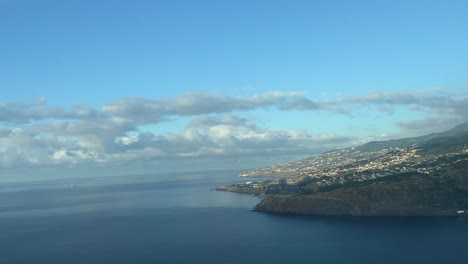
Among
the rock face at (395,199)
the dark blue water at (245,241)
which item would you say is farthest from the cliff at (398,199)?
the dark blue water at (245,241)

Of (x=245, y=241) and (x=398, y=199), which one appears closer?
(x=245, y=241)

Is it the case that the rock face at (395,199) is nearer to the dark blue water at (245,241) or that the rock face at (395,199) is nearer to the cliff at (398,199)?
the cliff at (398,199)

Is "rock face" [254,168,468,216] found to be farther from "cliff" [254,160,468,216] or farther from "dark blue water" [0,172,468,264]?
"dark blue water" [0,172,468,264]

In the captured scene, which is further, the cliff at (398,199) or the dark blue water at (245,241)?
the cliff at (398,199)

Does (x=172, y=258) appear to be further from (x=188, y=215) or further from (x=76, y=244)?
(x=188, y=215)

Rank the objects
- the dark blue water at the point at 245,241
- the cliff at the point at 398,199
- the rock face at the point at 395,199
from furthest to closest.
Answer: the cliff at the point at 398,199 → the rock face at the point at 395,199 → the dark blue water at the point at 245,241

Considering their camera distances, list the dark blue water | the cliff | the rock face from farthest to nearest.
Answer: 1. the cliff
2. the rock face
3. the dark blue water

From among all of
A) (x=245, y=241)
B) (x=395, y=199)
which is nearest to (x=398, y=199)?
(x=395, y=199)

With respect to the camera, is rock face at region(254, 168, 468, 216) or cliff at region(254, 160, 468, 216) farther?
cliff at region(254, 160, 468, 216)

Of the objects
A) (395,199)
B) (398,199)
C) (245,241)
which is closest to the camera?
(245,241)

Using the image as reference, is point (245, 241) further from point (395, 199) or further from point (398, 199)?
point (398, 199)

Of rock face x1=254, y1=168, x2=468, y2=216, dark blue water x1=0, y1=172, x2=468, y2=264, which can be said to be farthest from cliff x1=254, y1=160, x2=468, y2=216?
dark blue water x1=0, y1=172, x2=468, y2=264
